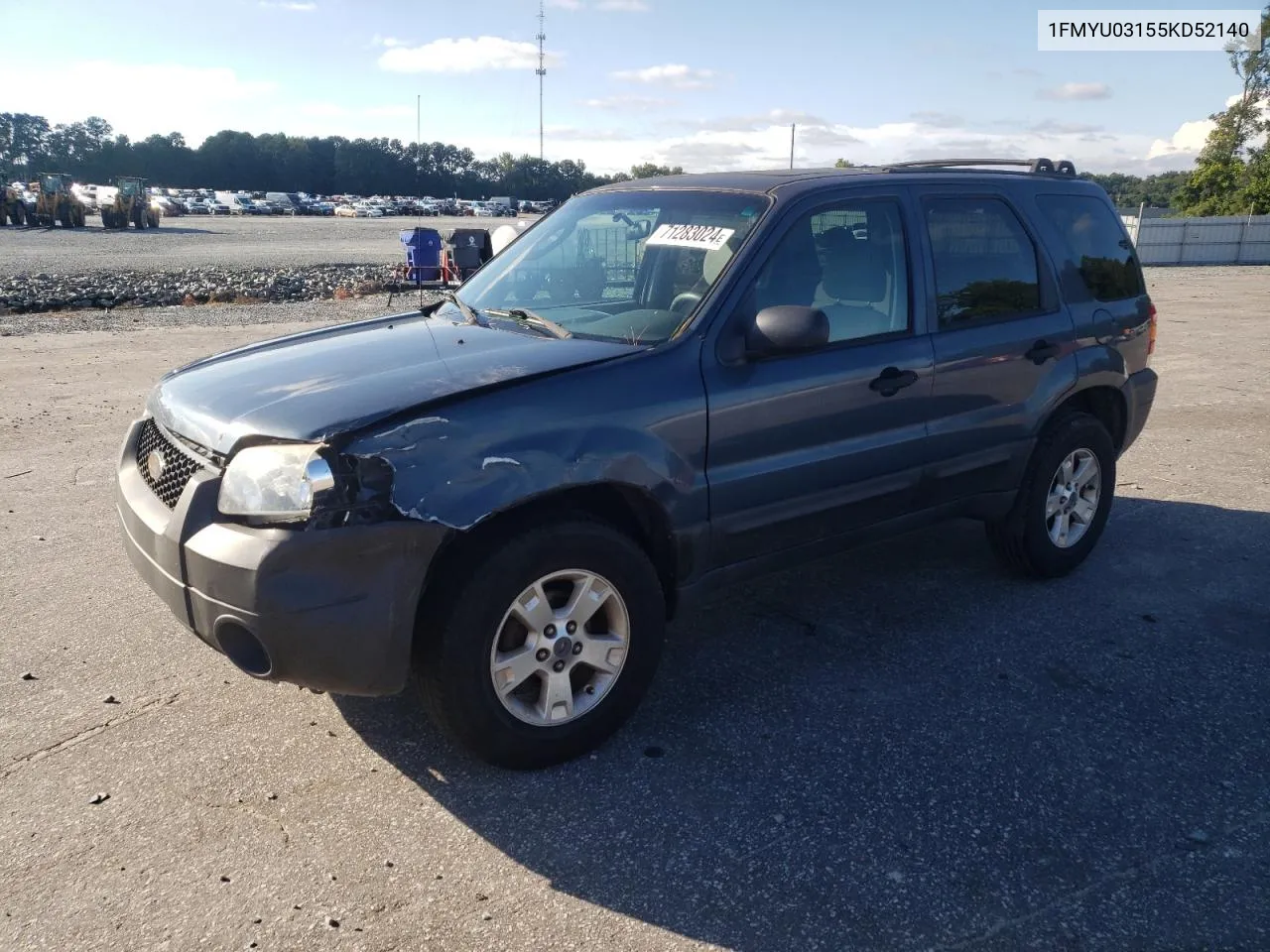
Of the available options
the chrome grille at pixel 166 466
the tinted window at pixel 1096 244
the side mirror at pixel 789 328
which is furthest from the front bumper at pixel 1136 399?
the chrome grille at pixel 166 466

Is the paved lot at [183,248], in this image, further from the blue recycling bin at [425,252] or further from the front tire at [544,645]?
the front tire at [544,645]

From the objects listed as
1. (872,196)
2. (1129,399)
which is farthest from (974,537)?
(872,196)

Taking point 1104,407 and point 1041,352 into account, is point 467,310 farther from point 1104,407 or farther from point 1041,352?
point 1104,407

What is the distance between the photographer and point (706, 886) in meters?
2.79

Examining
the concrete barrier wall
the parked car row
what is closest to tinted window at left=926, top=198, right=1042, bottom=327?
the concrete barrier wall

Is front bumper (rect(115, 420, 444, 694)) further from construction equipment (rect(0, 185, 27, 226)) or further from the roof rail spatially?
construction equipment (rect(0, 185, 27, 226))

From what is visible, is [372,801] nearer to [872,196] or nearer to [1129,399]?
[872,196]

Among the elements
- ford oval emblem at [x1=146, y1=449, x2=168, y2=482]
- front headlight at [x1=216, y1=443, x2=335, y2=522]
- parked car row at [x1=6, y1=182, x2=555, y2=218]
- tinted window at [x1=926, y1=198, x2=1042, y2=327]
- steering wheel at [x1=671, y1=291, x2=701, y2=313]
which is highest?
parked car row at [x1=6, y1=182, x2=555, y2=218]

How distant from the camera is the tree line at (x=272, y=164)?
124 metres

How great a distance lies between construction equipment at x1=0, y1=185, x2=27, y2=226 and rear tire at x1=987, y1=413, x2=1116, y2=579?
5509 centimetres

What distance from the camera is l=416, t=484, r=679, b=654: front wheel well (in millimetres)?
3074

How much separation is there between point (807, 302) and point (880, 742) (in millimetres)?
1666

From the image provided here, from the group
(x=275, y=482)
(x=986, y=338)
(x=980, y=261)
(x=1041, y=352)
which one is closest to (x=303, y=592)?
(x=275, y=482)

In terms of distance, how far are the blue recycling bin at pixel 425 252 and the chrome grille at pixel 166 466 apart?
14120mm
